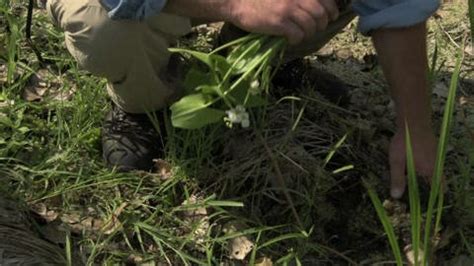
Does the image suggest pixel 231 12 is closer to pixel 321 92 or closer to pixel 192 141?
pixel 192 141

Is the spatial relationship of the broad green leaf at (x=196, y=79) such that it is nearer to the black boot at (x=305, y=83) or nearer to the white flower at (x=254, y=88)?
the white flower at (x=254, y=88)

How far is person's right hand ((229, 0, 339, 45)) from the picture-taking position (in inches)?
60.1

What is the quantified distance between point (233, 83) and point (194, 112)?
0.32 ft

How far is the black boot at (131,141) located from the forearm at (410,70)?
0.58 m

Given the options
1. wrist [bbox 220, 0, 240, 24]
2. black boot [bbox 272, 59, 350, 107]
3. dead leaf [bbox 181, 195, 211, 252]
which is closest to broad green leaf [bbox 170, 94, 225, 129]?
wrist [bbox 220, 0, 240, 24]

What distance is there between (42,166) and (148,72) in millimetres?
369

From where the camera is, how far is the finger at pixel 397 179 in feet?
5.79

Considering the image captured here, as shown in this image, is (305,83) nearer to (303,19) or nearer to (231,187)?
(231,187)

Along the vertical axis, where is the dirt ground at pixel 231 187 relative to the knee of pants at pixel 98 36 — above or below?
below

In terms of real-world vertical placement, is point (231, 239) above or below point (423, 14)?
below

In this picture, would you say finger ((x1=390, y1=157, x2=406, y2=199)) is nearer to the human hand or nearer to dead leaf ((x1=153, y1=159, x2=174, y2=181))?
the human hand

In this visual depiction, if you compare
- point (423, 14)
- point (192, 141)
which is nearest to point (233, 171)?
point (192, 141)

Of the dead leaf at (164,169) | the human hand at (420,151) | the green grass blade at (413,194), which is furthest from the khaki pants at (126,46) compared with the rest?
the green grass blade at (413,194)

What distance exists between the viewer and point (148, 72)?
5.88ft
